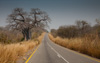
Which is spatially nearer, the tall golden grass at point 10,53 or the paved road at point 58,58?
the tall golden grass at point 10,53

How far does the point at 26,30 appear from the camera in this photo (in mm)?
26531

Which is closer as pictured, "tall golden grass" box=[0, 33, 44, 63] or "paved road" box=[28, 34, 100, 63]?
"tall golden grass" box=[0, 33, 44, 63]

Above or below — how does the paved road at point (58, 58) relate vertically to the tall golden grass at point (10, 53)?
below

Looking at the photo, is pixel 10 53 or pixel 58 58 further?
pixel 58 58

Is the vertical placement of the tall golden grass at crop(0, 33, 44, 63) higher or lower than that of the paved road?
higher

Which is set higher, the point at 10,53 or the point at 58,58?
the point at 10,53

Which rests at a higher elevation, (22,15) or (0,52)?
(22,15)

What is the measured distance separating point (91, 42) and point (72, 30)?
2257 cm

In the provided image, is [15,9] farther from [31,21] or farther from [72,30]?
Result: [72,30]

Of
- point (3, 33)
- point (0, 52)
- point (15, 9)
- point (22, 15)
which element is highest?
point (15, 9)

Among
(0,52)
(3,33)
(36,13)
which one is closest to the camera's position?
(0,52)

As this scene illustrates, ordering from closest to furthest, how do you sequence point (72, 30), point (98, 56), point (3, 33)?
point (98, 56) < point (3, 33) < point (72, 30)

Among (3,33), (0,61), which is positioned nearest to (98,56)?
(0,61)

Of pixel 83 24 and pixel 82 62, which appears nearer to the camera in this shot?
pixel 82 62
